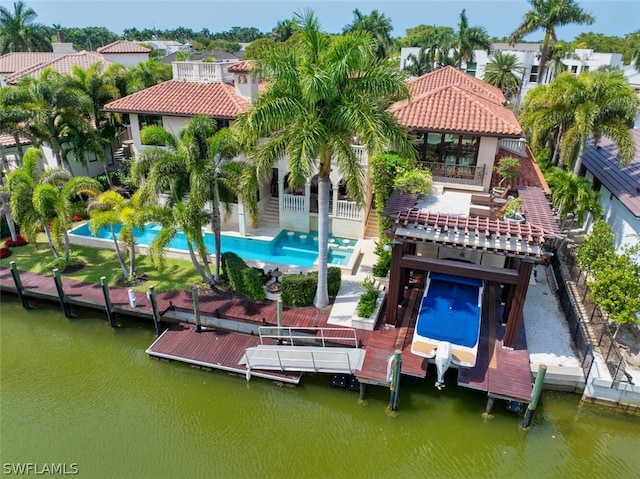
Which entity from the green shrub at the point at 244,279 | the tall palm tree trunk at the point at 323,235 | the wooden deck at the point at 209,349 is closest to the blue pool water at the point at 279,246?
the green shrub at the point at 244,279

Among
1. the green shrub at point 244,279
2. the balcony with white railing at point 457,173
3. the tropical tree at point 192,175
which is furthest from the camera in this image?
the balcony with white railing at point 457,173

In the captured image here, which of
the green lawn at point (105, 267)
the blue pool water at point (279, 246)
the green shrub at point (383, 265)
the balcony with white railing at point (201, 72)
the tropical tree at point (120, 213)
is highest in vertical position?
the balcony with white railing at point (201, 72)

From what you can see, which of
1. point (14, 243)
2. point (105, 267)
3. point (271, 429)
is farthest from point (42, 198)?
point (271, 429)

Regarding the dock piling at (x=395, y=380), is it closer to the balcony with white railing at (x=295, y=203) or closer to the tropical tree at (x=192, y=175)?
the tropical tree at (x=192, y=175)

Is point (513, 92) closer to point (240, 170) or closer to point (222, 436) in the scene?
point (240, 170)

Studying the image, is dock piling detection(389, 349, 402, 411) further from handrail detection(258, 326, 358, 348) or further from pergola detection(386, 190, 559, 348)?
pergola detection(386, 190, 559, 348)

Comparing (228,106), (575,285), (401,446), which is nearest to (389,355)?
(401,446)

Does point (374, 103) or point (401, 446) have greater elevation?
point (374, 103)
